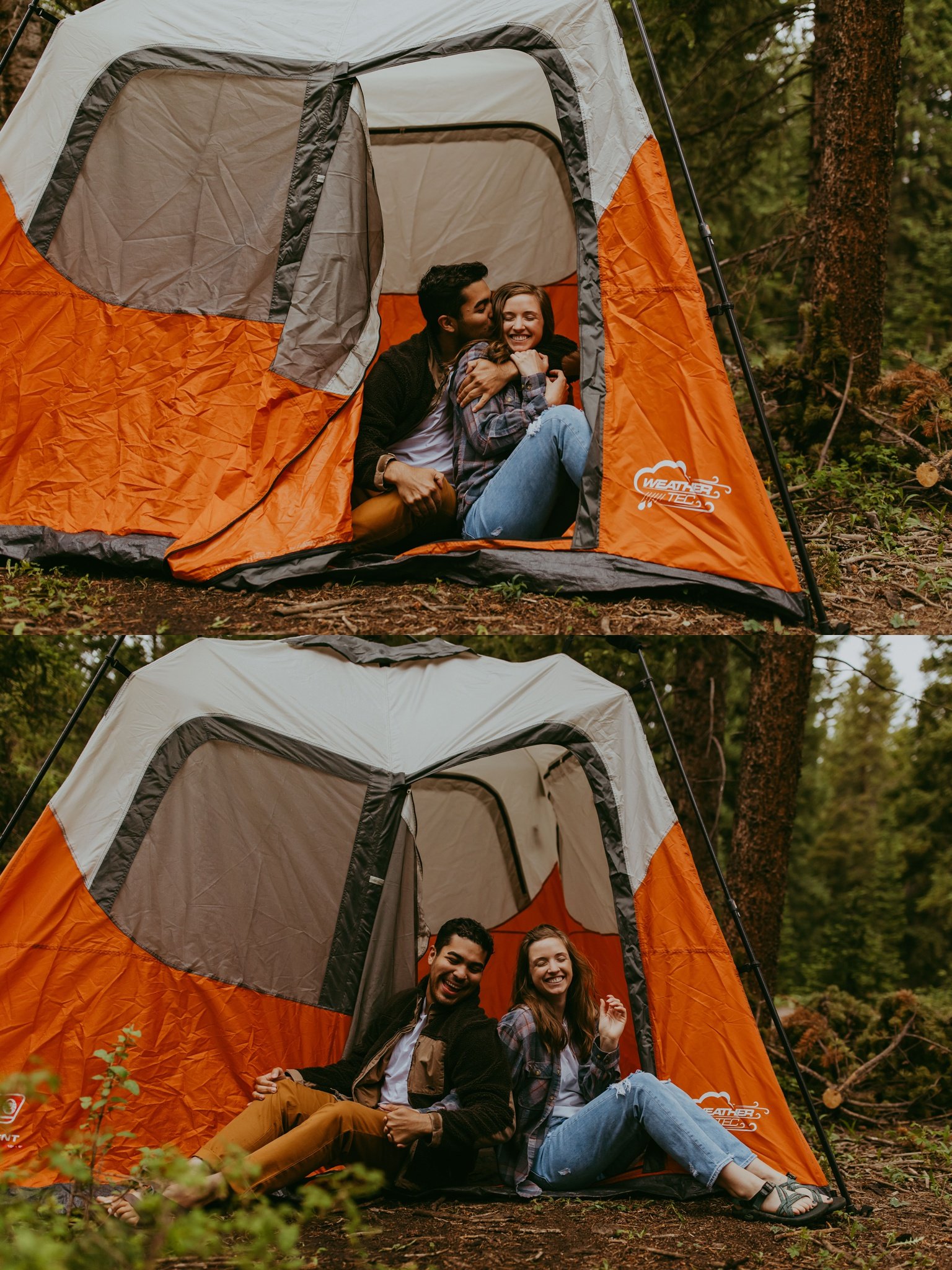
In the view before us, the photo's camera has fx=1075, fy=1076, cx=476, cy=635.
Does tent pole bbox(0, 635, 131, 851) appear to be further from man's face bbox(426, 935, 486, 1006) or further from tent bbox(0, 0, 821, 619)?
man's face bbox(426, 935, 486, 1006)

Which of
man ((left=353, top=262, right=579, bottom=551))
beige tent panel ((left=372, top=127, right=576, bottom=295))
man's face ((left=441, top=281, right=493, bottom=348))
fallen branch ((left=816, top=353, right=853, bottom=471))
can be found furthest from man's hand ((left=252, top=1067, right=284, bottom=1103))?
beige tent panel ((left=372, top=127, right=576, bottom=295))

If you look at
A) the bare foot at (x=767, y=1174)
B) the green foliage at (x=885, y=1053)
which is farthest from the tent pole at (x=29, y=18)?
the green foliage at (x=885, y=1053)

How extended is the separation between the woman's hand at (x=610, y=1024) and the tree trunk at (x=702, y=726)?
8.92 ft

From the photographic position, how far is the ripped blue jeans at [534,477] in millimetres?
3902

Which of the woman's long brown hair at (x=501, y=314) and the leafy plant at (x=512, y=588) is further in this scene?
the woman's long brown hair at (x=501, y=314)

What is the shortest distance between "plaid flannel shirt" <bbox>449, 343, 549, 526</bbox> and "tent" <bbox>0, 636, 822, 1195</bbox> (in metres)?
0.67

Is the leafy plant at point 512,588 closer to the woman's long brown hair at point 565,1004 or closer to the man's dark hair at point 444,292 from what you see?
the woman's long brown hair at point 565,1004

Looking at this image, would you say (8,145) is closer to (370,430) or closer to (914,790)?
(370,430)

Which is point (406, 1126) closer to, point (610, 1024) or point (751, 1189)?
point (610, 1024)

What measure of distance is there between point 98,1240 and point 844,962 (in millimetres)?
10710

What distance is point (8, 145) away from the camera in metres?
4.18

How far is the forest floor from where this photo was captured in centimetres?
365

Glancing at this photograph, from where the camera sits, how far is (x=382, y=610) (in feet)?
12.5

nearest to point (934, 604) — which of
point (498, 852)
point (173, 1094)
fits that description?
point (498, 852)
